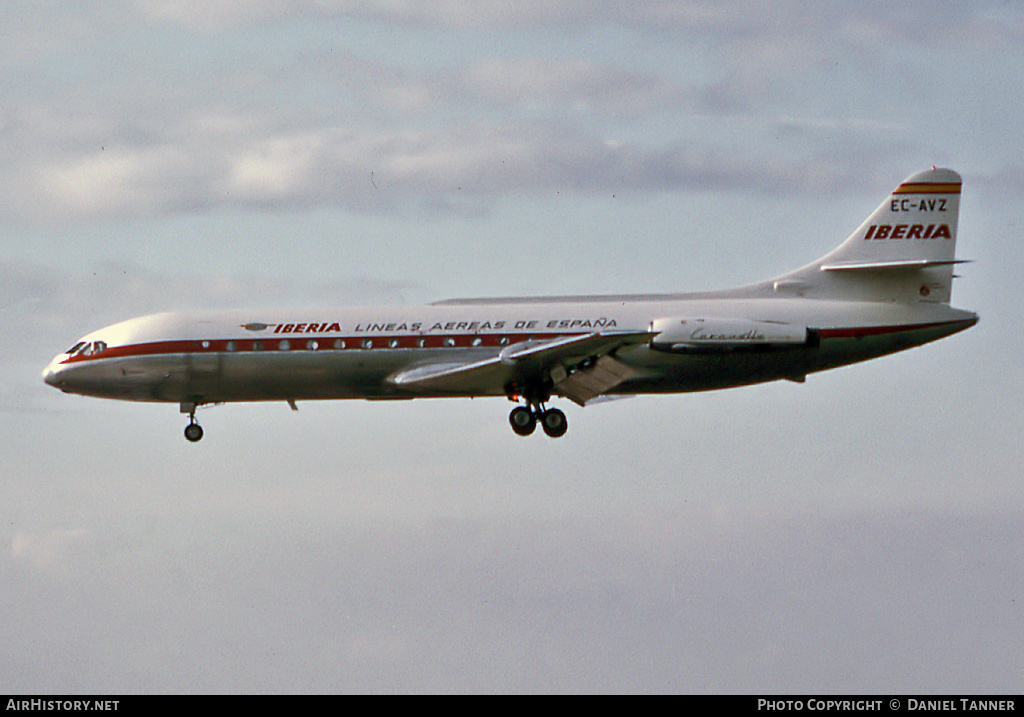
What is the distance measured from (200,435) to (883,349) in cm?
2155

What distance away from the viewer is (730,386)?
47844 mm

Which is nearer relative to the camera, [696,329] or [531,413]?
[696,329]

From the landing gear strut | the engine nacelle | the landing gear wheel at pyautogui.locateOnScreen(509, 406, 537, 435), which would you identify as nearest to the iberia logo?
the engine nacelle

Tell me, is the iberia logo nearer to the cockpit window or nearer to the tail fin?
the tail fin

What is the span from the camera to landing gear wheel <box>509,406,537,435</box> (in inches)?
1909

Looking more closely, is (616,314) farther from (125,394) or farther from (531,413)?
(125,394)

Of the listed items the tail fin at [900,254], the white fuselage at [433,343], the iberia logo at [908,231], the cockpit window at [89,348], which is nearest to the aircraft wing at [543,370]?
the white fuselage at [433,343]

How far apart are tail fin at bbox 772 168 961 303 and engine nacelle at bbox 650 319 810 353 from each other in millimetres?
3422

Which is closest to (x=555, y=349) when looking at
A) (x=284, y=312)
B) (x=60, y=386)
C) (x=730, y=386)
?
(x=730, y=386)

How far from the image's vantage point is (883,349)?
156ft

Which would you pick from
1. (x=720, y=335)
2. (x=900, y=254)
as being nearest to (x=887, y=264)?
(x=900, y=254)

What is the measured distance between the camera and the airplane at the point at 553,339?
46.6 m

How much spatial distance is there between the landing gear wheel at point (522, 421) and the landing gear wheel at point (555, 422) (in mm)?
432

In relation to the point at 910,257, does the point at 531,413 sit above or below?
below
